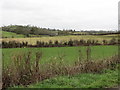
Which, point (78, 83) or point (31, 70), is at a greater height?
point (31, 70)

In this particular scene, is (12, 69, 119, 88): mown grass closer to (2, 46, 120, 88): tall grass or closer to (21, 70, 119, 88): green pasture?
(21, 70, 119, 88): green pasture

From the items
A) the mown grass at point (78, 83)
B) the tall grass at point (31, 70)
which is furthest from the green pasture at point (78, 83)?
the tall grass at point (31, 70)

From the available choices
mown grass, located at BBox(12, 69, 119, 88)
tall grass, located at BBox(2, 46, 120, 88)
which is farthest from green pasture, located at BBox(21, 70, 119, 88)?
tall grass, located at BBox(2, 46, 120, 88)

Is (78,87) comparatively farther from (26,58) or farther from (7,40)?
(7,40)

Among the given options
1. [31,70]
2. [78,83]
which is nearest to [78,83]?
[78,83]

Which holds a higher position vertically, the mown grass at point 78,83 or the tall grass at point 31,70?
the tall grass at point 31,70

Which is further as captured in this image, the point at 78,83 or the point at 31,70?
the point at 31,70

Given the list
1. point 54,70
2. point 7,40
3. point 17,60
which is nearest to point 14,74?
point 17,60

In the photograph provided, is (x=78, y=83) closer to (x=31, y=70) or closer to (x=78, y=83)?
(x=78, y=83)

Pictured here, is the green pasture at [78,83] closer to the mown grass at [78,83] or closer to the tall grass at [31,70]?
the mown grass at [78,83]

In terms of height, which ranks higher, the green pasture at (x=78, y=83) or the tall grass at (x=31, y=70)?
the tall grass at (x=31, y=70)

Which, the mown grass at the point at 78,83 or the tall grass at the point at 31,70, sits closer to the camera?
the mown grass at the point at 78,83

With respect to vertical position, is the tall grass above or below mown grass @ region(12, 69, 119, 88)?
above

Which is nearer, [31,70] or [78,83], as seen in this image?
[78,83]
